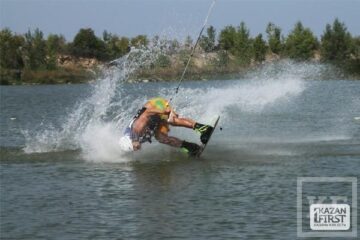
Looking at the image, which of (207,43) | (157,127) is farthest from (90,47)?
(157,127)

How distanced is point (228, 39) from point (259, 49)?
958 centimetres

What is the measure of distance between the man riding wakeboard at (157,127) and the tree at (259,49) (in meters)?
105

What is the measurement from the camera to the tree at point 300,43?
405 feet

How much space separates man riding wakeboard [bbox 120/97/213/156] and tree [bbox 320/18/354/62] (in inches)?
4105

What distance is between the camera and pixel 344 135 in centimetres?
2217

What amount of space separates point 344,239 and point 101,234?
332cm

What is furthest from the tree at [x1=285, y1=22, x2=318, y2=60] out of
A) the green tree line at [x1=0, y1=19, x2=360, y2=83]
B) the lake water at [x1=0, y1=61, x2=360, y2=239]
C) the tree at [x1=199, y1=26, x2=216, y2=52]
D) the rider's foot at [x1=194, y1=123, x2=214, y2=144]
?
the rider's foot at [x1=194, y1=123, x2=214, y2=144]

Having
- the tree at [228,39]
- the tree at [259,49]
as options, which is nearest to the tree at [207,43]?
the tree at [259,49]

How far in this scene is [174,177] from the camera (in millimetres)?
15555

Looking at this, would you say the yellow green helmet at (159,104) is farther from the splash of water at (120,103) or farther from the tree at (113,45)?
the tree at (113,45)

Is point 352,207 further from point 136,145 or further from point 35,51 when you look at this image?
point 35,51

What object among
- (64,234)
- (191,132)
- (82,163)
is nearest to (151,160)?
(82,163)

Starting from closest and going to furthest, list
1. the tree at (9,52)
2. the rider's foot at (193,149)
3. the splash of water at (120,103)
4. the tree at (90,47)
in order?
the rider's foot at (193,149) → the splash of water at (120,103) → the tree at (9,52) → the tree at (90,47)

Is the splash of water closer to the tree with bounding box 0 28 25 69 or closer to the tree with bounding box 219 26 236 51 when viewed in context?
the tree with bounding box 219 26 236 51
